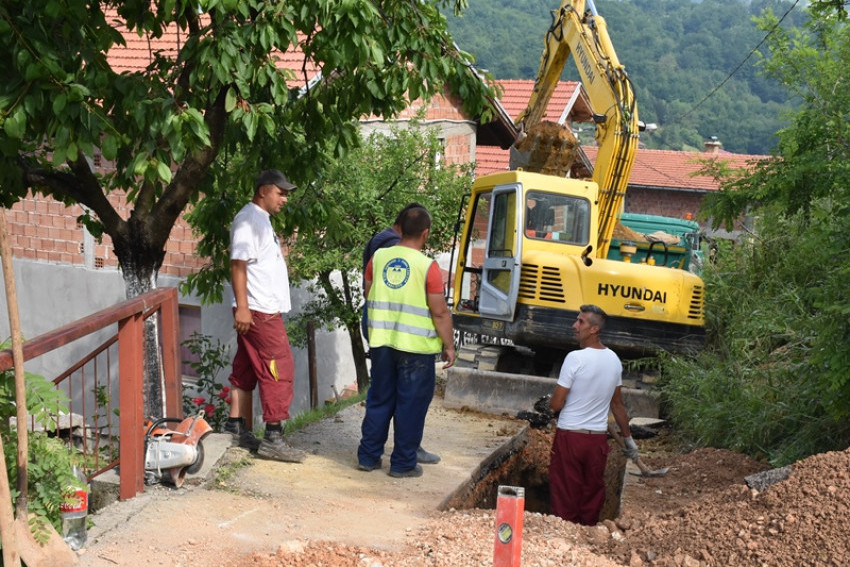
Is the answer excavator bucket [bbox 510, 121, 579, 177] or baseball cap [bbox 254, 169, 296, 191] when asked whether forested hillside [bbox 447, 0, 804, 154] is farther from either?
baseball cap [bbox 254, 169, 296, 191]

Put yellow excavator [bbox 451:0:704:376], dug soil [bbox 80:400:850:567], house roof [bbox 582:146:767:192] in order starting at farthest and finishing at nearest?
house roof [bbox 582:146:767:192]
yellow excavator [bbox 451:0:704:376]
dug soil [bbox 80:400:850:567]

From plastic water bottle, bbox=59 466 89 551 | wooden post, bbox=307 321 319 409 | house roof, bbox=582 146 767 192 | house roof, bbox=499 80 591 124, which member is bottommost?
wooden post, bbox=307 321 319 409

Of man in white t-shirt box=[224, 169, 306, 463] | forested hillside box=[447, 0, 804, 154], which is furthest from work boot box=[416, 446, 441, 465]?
forested hillside box=[447, 0, 804, 154]

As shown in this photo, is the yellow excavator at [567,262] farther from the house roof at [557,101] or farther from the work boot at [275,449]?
the house roof at [557,101]

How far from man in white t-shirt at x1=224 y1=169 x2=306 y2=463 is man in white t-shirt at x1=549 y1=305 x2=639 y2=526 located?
6.50 feet

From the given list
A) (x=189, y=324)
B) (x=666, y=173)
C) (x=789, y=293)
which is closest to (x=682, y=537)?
(x=789, y=293)

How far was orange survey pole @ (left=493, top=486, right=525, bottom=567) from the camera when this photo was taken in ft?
11.6

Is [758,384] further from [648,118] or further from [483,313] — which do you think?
[648,118]

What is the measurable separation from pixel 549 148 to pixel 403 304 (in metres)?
6.29

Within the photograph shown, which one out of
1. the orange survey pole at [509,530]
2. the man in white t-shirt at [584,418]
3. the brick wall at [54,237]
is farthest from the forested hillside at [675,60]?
the orange survey pole at [509,530]

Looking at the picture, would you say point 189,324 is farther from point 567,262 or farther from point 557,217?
point 567,262

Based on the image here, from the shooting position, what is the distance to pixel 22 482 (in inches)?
178

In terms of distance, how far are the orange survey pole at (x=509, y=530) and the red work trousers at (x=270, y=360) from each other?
3200 millimetres

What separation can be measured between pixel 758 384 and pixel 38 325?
13.1m
